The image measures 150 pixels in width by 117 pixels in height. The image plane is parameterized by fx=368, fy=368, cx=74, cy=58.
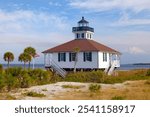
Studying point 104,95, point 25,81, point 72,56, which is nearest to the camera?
point 104,95

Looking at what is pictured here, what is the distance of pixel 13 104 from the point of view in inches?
473

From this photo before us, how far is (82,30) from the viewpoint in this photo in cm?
4422

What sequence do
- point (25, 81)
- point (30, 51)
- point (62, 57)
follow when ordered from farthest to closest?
point (30, 51) < point (62, 57) < point (25, 81)

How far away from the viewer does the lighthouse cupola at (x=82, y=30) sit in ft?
145

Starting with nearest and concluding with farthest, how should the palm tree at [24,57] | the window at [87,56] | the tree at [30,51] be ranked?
the window at [87,56]
the palm tree at [24,57]
the tree at [30,51]

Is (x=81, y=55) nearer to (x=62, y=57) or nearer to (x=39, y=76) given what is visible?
(x=62, y=57)

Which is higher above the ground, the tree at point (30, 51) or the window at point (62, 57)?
the tree at point (30, 51)

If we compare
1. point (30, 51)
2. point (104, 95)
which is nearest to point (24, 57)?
point (30, 51)

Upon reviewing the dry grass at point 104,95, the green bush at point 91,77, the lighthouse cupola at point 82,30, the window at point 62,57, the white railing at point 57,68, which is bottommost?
the dry grass at point 104,95

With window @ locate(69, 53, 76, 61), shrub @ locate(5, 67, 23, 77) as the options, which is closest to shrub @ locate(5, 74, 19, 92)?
shrub @ locate(5, 67, 23, 77)

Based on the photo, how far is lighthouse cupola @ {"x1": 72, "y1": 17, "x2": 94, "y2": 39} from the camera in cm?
4425

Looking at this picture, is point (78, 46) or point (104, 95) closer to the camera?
point (104, 95)

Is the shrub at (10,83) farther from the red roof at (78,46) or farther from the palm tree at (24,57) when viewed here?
the palm tree at (24,57)

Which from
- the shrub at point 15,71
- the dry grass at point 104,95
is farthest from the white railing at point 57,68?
the dry grass at point 104,95
